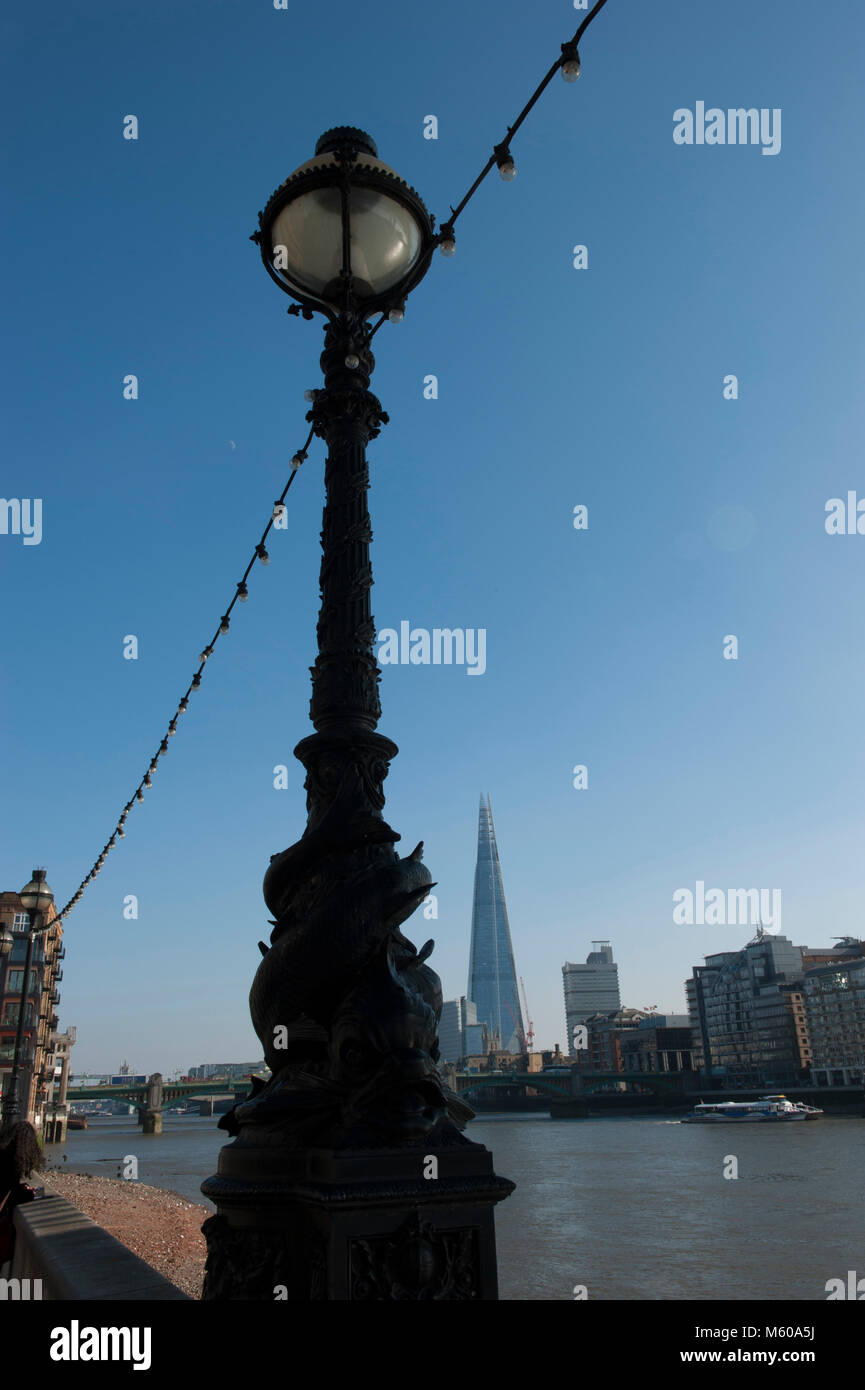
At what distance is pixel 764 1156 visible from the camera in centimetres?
5519

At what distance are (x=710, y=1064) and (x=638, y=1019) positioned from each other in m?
30.4

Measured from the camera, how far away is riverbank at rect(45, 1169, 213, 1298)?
1037 inches

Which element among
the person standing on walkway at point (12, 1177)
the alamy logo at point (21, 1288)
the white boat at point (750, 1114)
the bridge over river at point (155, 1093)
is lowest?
the bridge over river at point (155, 1093)

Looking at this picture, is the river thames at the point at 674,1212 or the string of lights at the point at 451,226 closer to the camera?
the string of lights at the point at 451,226

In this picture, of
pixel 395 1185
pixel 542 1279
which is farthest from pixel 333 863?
pixel 542 1279

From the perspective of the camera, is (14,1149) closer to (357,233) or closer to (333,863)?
(333,863)

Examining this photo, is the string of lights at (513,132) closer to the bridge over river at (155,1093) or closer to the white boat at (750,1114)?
the white boat at (750,1114)

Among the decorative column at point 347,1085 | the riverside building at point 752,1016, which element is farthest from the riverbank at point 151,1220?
the riverside building at point 752,1016

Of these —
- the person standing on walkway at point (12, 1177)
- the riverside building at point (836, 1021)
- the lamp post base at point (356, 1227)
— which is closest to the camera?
the lamp post base at point (356, 1227)

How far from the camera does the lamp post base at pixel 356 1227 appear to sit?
3.44 metres

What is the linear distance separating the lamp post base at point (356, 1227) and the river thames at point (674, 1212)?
59.1 feet

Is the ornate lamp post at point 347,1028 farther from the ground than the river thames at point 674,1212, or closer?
farther from the ground
